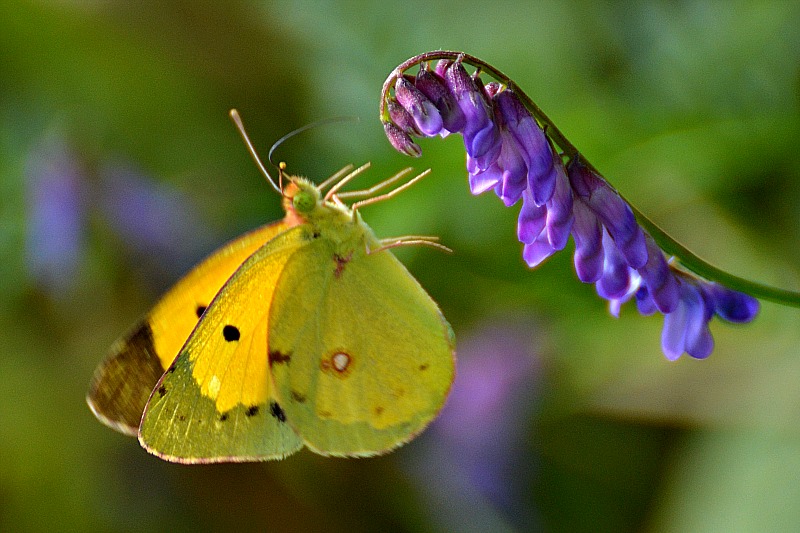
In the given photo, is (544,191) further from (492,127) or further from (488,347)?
(488,347)

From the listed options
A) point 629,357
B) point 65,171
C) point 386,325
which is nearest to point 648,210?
point 629,357

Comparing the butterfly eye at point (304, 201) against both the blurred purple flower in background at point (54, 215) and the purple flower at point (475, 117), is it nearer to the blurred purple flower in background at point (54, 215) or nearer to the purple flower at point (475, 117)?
the purple flower at point (475, 117)

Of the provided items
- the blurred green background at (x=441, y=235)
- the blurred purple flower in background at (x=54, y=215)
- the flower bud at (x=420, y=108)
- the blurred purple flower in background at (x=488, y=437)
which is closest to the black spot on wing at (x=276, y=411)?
the flower bud at (x=420, y=108)

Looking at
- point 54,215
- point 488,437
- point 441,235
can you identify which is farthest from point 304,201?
point 54,215

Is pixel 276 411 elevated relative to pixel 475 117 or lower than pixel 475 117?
lower

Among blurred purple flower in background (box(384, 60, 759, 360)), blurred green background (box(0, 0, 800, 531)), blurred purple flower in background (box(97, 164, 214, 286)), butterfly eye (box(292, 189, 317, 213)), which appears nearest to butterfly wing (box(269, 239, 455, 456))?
butterfly eye (box(292, 189, 317, 213))

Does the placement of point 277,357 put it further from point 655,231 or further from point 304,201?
point 655,231
